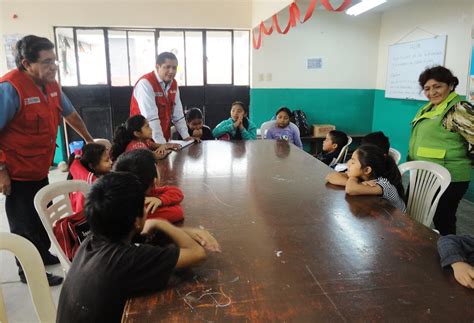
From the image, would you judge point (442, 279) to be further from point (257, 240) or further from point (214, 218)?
point (214, 218)

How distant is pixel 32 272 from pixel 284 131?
3.01 m

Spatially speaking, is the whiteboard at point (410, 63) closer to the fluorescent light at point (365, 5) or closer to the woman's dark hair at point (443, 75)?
the fluorescent light at point (365, 5)

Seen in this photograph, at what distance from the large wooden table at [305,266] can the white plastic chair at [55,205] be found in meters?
0.50

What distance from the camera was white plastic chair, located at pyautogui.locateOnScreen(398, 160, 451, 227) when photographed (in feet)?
6.52

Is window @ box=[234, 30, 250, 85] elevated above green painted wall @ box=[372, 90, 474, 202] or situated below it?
above

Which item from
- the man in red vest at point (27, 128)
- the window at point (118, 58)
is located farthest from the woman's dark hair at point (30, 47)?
the window at point (118, 58)

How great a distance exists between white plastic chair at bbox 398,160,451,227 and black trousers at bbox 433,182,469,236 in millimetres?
135

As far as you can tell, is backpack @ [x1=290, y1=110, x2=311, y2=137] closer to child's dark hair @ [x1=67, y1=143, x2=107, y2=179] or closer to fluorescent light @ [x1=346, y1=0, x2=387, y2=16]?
fluorescent light @ [x1=346, y1=0, x2=387, y2=16]

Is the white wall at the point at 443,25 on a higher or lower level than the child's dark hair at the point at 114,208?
higher

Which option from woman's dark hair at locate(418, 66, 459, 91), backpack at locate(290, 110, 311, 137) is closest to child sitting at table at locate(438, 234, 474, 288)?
woman's dark hair at locate(418, 66, 459, 91)

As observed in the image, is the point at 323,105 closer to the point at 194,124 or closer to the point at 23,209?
the point at 194,124

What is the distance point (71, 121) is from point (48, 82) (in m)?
0.43

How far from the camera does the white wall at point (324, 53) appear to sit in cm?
554

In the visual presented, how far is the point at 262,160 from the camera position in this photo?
99.7 inches
